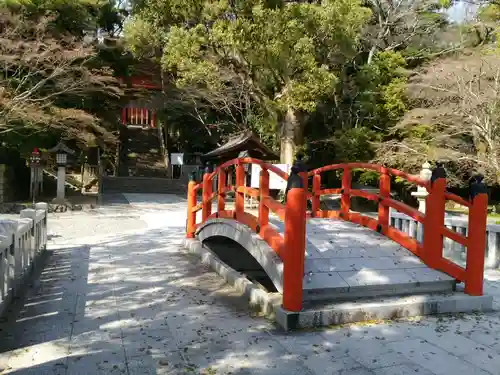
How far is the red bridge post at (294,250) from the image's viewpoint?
441 centimetres

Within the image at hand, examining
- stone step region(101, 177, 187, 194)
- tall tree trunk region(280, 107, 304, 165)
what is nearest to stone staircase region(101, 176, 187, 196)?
stone step region(101, 177, 187, 194)

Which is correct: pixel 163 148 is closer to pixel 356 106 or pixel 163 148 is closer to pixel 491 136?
pixel 356 106

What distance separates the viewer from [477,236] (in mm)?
5145

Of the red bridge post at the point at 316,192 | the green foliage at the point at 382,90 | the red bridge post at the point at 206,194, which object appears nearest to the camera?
the red bridge post at the point at 316,192

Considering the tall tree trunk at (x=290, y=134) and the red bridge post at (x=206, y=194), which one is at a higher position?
the tall tree trunk at (x=290, y=134)

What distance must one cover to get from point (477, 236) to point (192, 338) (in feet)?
11.4

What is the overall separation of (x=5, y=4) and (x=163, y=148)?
17467mm

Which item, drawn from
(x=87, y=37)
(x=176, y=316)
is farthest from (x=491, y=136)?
(x=87, y=37)

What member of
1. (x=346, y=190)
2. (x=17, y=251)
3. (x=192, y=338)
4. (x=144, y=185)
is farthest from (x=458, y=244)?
(x=144, y=185)

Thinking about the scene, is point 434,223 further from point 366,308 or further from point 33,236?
point 33,236

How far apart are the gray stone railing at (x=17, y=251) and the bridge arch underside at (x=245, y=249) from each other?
2.78 m

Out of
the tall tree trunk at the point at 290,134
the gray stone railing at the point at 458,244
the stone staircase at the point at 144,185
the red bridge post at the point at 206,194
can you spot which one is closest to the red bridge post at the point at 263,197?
the red bridge post at the point at 206,194

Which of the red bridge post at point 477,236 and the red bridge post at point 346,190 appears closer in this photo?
the red bridge post at point 477,236

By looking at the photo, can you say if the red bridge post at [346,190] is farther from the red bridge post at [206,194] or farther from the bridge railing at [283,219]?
the red bridge post at [206,194]
